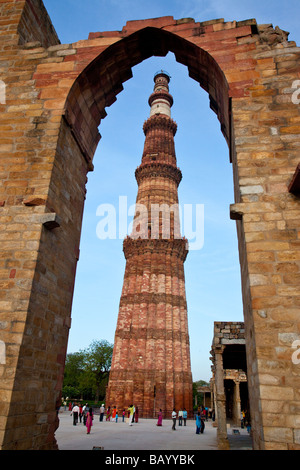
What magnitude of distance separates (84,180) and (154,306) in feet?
48.5

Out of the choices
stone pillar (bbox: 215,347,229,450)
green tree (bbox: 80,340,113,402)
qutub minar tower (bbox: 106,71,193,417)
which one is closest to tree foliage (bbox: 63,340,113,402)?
green tree (bbox: 80,340,113,402)

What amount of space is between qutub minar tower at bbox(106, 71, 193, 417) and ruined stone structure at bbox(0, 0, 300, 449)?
1449cm

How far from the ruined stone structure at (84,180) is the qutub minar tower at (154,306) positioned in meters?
14.5

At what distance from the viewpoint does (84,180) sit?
→ 6.54m

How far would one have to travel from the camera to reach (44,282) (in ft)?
15.1

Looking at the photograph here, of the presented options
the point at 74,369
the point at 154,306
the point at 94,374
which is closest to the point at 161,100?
the point at 154,306

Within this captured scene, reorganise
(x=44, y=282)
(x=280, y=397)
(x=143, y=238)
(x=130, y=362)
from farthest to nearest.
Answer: (x=143, y=238) < (x=130, y=362) < (x=44, y=282) < (x=280, y=397)

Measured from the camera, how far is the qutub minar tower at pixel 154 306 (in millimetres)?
18359

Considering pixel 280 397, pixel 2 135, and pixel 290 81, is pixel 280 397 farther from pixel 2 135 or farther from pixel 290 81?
pixel 2 135

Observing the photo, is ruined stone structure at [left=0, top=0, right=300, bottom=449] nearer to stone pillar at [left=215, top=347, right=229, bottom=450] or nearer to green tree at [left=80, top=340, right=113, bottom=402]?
stone pillar at [left=215, top=347, right=229, bottom=450]

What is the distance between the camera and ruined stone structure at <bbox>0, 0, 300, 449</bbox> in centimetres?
369

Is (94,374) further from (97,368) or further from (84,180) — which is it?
(84,180)
